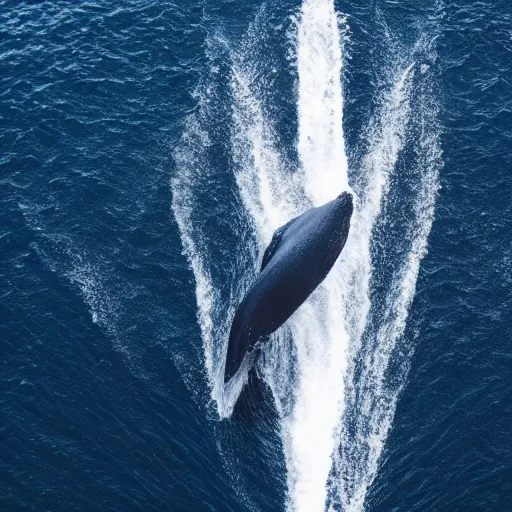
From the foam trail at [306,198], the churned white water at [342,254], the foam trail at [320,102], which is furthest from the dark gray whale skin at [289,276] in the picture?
the foam trail at [320,102]

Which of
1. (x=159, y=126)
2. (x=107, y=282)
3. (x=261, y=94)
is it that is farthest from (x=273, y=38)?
(x=107, y=282)

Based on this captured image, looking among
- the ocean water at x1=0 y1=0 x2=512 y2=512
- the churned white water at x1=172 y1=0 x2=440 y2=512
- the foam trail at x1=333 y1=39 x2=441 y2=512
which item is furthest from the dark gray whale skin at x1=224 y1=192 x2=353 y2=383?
the foam trail at x1=333 y1=39 x2=441 y2=512

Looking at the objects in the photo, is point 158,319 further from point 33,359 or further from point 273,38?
point 273,38

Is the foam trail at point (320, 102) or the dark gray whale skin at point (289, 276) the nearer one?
the dark gray whale skin at point (289, 276)

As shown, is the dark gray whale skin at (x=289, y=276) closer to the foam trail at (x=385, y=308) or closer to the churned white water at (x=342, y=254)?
the churned white water at (x=342, y=254)

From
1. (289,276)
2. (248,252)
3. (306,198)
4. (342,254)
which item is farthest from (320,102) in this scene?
(289,276)

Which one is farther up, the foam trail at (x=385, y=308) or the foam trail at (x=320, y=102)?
the foam trail at (x=320, y=102)

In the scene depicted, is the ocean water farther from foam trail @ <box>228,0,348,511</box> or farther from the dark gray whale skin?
the dark gray whale skin
